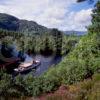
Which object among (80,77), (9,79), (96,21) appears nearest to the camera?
(9,79)

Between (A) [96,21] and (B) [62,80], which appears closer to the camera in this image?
(B) [62,80]

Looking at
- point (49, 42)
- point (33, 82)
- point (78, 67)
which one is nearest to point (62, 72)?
point (78, 67)

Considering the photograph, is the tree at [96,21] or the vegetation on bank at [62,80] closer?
the vegetation on bank at [62,80]

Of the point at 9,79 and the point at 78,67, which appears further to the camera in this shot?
the point at 78,67

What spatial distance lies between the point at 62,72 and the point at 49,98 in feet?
26.4

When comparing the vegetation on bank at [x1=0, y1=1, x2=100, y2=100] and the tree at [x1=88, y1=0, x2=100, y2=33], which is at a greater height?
the tree at [x1=88, y1=0, x2=100, y2=33]

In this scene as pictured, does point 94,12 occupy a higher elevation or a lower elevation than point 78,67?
higher

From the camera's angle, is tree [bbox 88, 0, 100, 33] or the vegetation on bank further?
tree [bbox 88, 0, 100, 33]

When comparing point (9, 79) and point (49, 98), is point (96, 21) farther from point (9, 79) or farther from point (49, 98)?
point (49, 98)

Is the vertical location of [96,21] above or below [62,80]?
above

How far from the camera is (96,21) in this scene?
31.3 metres

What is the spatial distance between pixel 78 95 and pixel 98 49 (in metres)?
17.3

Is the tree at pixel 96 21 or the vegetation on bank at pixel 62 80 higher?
the tree at pixel 96 21

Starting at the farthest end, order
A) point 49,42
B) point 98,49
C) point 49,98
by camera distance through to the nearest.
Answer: point 49,42 → point 98,49 → point 49,98
